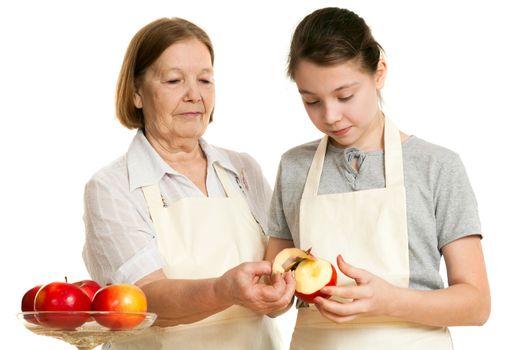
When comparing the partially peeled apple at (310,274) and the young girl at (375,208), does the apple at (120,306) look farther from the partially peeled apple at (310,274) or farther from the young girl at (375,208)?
the young girl at (375,208)

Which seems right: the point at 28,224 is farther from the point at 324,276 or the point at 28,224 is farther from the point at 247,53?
the point at 324,276

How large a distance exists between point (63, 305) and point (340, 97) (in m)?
0.81

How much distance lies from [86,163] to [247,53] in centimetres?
82

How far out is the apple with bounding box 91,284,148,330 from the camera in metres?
1.95

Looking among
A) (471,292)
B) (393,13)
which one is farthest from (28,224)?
(471,292)

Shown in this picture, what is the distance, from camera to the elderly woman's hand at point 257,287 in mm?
2039

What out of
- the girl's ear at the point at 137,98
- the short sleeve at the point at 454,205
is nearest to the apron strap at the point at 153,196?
the girl's ear at the point at 137,98

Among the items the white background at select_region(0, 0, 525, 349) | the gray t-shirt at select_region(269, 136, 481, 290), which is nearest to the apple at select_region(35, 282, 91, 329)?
the gray t-shirt at select_region(269, 136, 481, 290)

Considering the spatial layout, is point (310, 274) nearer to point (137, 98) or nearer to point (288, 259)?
point (288, 259)

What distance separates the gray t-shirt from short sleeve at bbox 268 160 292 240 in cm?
15

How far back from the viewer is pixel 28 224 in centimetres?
362

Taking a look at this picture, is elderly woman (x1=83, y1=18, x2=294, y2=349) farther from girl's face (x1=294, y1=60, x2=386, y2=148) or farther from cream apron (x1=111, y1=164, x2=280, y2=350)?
girl's face (x1=294, y1=60, x2=386, y2=148)

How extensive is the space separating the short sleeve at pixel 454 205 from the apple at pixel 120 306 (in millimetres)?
738

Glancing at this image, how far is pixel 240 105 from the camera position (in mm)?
3801
